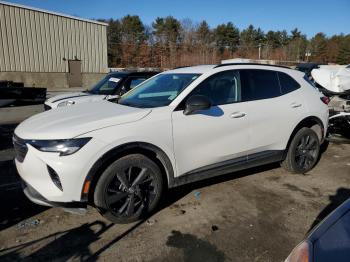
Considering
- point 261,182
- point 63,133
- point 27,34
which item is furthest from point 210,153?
point 27,34

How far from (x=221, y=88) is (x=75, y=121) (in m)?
1.97

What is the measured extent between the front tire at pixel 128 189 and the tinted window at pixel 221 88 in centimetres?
117

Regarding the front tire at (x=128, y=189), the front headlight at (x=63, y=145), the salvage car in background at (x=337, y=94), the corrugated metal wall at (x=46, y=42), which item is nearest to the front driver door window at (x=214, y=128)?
the front tire at (x=128, y=189)

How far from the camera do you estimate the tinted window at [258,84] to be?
461cm

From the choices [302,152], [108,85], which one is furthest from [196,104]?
[108,85]

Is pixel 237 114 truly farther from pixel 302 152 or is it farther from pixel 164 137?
pixel 302 152

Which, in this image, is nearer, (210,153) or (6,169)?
(210,153)

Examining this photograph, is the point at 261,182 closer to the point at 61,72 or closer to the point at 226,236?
the point at 226,236

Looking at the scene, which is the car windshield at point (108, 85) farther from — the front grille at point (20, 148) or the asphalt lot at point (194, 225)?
the front grille at point (20, 148)

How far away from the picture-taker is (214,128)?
4.11m

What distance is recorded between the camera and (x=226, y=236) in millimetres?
3445

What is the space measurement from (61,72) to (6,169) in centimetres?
2511

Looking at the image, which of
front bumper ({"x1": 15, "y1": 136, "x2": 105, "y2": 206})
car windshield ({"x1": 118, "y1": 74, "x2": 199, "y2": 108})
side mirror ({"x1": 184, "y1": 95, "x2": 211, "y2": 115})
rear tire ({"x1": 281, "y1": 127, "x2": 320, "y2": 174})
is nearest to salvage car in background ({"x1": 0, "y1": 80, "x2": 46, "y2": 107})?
car windshield ({"x1": 118, "y1": 74, "x2": 199, "y2": 108})

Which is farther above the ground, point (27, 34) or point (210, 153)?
point (27, 34)
